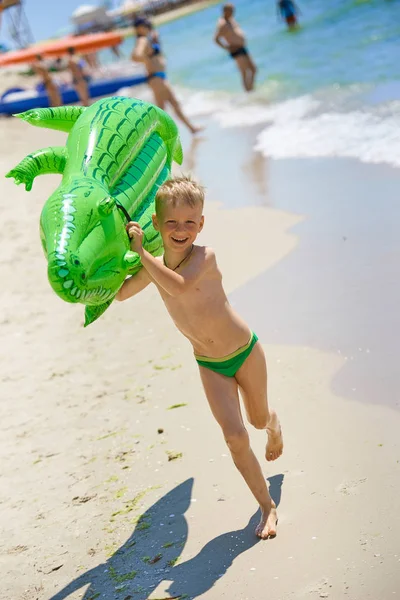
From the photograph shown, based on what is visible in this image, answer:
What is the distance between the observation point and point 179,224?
313 cm

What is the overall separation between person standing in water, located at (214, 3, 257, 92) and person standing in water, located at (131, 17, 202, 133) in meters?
2.98

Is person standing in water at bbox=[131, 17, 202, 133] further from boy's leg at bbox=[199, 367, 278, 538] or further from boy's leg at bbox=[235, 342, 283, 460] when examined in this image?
boy's leg at bbox=[199, 367, 278, 538]

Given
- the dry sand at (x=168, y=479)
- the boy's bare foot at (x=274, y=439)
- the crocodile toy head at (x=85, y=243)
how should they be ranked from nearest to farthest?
the crocodile toy head at (x=85, y=243), the dry sand at (x=168, y=479), the boy's bare foot at (x=274, y=439)

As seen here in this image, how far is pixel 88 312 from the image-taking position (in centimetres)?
325

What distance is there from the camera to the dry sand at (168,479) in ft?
9.97

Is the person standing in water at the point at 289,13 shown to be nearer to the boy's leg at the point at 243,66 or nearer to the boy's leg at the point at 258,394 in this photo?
the boy's leg at the point at 243,66

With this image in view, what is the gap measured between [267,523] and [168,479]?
70 centimetres

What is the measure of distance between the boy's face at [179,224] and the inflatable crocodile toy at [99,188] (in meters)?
0.16

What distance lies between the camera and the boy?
3.13m

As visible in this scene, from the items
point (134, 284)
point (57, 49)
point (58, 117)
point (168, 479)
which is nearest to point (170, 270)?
point (134, 284)

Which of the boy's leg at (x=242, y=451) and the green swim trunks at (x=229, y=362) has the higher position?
the green swim trunks at (x=229, y=362)

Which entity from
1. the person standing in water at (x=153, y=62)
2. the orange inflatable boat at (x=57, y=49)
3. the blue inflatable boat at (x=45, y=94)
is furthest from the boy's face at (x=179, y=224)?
the orange inflatable boat at (x=57, y=49)

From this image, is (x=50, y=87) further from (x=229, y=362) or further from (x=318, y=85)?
(x=229, y=362)

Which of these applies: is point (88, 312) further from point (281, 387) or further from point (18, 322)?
point (18, 322)
